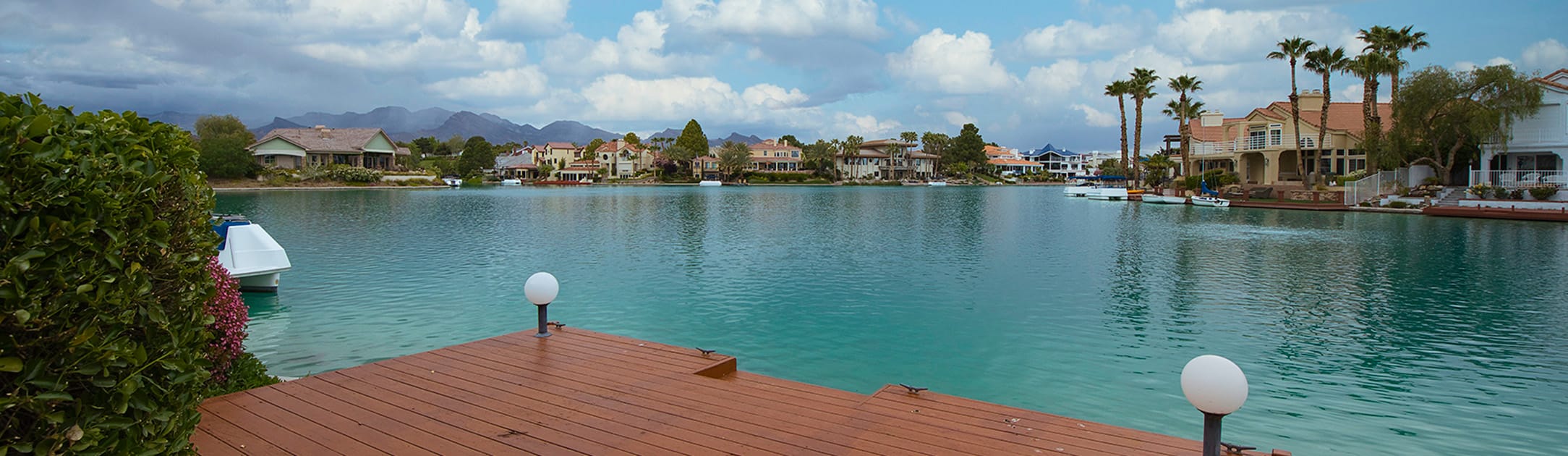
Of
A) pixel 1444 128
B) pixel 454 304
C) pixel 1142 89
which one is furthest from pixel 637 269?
pixel 1142 89

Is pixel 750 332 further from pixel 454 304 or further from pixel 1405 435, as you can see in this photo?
pixel 1405 435

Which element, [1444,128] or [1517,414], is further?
[1444,128]

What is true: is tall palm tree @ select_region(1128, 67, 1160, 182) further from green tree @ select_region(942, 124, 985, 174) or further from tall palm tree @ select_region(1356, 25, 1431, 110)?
green tree @ select_region(942, 124, 985, 174)

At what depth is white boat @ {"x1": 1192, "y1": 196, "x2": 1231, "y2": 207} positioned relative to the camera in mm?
46094

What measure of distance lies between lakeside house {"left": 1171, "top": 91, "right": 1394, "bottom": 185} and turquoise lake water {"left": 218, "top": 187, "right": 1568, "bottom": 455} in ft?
97.4

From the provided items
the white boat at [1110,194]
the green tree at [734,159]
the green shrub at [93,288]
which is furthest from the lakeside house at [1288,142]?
the green tree at [734,159]

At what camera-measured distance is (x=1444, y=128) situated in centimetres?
4159

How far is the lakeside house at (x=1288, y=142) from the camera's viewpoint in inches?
2205

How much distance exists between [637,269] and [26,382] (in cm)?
1598

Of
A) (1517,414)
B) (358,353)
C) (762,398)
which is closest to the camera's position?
(762,398)

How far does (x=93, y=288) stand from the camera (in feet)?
9.70

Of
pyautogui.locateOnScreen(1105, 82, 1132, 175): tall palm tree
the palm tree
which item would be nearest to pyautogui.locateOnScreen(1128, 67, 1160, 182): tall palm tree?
pyautogui.locateOnScreen(1105, 82, 1132, 175): tall palm tree

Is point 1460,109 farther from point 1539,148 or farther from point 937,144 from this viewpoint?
point 937,144

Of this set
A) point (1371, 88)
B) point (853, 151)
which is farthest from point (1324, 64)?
point (853, 151)
